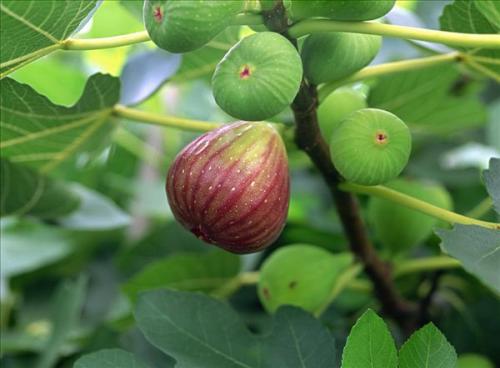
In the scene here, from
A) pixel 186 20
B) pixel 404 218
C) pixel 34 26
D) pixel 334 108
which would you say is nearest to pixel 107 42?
pixel 34 26

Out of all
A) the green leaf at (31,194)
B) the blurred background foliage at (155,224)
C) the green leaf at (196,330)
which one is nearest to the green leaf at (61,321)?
the blurred background foliage at (155,224)

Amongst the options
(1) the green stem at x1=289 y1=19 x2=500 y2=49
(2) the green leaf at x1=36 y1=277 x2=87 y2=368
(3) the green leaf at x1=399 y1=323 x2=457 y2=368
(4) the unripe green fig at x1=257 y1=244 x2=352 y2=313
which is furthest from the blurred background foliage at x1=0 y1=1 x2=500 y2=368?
(3) the green leaf at x1=399 y1=323 x2=457 y2=368

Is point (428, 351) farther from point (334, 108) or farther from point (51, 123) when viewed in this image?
point (51, 123)

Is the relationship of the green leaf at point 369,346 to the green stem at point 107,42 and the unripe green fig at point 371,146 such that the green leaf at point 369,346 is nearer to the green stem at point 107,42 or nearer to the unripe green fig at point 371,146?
the unripe green fig at point 371,146

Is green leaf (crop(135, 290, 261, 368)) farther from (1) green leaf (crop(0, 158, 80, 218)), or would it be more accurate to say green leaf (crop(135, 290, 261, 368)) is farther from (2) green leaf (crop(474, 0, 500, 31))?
(2) green leaf (crop(474, 0, 500, 31))

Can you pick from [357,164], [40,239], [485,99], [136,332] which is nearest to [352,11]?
[357,164]
